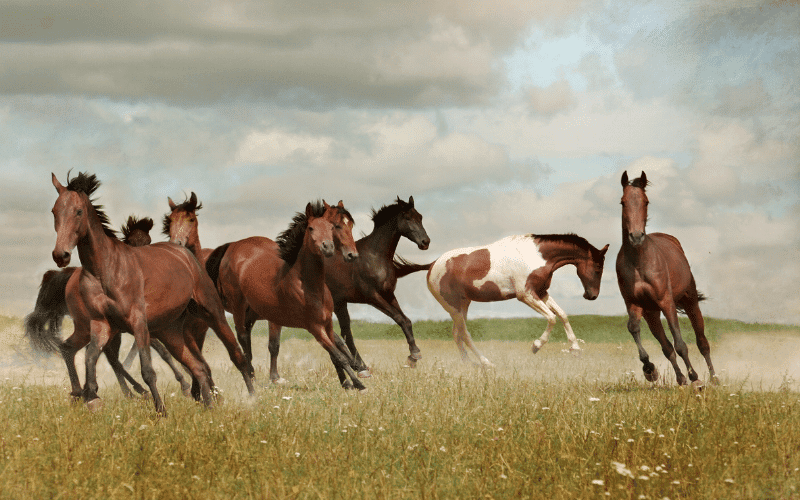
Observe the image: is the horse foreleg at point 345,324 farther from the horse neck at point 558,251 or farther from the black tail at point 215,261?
the horse neck at point 558,251

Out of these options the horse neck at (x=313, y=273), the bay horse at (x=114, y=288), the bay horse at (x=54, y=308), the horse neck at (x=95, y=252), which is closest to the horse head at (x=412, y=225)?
the horse neck at (x=313, y=273)

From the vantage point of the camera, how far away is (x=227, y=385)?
10.9 metres

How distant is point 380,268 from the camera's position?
42.3 ft

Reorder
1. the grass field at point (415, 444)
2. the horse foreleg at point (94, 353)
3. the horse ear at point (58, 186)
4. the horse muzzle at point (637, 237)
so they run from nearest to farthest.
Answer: the grass field at point (415, 444)
the horse ear at point (58, 186)
the horse foreleg at point (94, 353)
the horse muzzle at point (637, 237)

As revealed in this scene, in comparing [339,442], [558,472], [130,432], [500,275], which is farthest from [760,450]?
[500,275]

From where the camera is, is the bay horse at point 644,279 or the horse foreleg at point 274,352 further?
the horse foreleg at point 274,352

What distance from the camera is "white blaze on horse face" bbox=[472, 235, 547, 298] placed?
1439 cm

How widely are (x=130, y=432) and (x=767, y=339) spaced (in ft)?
58.2

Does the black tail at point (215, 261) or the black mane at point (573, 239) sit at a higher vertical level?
the black mane at point (573, 239)

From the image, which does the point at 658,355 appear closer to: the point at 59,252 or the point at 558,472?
the point at 558,472

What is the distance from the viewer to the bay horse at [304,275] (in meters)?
9.82

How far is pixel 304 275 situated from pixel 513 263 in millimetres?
5783

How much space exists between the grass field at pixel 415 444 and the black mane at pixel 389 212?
369cm

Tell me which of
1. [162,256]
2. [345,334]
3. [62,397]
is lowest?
[62,397]
